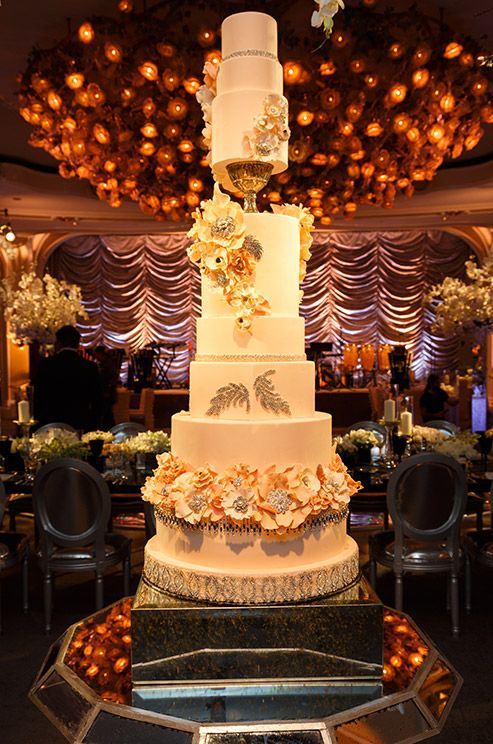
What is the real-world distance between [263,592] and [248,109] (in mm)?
1451

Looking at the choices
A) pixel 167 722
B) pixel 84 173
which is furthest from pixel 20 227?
pixel 167 722

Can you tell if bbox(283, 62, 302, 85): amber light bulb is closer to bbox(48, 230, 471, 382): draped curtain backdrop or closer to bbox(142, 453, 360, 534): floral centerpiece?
bbox(142, 453, 360, 534): floral centerpiece

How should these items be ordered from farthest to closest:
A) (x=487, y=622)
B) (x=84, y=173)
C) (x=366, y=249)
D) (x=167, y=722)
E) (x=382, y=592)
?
(x=366, y=249)
(x=84, y=173)
(x=382, y=592)
(x=487, y=622)
(x=167, y=722)

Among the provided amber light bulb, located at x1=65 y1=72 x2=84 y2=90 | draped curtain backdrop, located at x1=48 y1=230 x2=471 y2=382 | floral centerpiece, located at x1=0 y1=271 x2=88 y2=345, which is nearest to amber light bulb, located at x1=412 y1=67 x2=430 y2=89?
amber light bulb, located at x1=65 y1=72 x2=84 y2=90

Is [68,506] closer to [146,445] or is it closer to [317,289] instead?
[146,445]

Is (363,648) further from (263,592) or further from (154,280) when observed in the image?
(154,280)

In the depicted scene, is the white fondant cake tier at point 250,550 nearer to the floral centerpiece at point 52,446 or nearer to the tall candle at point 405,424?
the floral centerpiece at point 52,446

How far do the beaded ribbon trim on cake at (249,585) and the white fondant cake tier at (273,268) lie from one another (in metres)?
0.81

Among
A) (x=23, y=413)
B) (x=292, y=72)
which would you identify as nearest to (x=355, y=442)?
(x=23, y=413)

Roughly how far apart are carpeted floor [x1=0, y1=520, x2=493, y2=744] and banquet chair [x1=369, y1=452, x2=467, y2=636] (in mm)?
284

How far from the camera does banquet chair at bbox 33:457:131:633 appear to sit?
4.54 m

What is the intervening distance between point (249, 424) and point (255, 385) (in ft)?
0.44

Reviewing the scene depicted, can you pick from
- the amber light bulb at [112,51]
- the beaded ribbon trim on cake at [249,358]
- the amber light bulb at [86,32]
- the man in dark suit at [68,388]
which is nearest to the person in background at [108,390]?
the man in dark suit at [68,388]

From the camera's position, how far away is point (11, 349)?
13398mm
